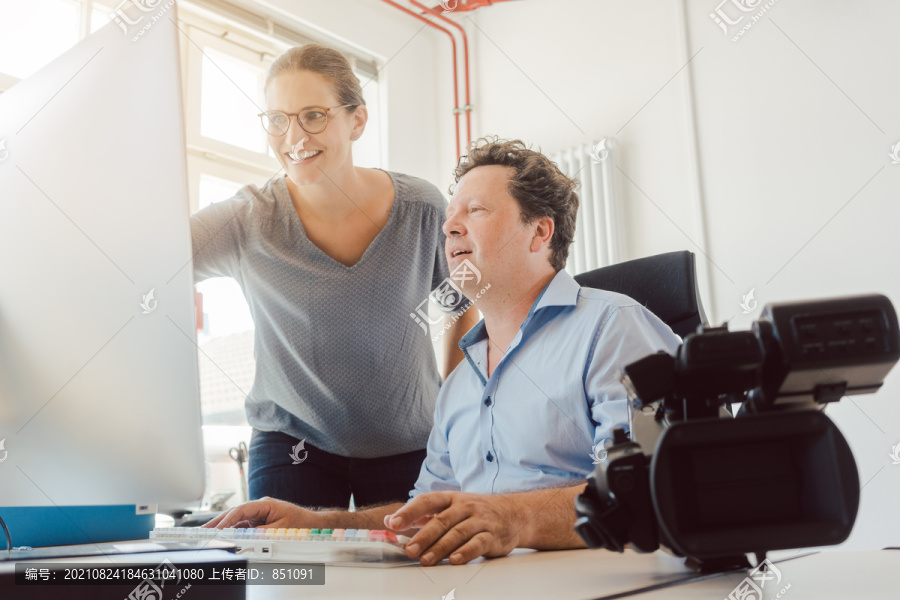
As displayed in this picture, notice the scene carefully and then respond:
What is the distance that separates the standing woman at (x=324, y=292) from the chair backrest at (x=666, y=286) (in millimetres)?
468

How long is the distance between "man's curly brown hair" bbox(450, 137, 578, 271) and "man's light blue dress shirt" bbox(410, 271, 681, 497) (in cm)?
20

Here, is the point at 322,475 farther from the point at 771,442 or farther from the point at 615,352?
the point at 771,442

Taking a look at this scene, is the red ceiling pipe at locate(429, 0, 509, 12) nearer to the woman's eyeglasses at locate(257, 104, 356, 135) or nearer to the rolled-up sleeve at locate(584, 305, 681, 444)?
the woman's eyeglasses at locate(257, 104, 356, 135)

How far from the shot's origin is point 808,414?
46 centimetres

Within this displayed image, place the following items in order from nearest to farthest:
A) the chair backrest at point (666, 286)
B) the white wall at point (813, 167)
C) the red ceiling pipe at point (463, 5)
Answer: the chair backrest at point (666, 286)
the white wall at point (813, 167)
the red ceiling pipe at point (463, 5)

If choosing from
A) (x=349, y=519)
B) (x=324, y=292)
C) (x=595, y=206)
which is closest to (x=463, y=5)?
(x=595, y=206)

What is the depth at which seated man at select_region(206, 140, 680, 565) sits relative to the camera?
2.75 feet

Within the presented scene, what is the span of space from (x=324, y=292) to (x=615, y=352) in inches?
27.6

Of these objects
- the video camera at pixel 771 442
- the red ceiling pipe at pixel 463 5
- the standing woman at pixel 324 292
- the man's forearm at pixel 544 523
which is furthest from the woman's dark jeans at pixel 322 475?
the red ceiling pipe at pixel 463 5

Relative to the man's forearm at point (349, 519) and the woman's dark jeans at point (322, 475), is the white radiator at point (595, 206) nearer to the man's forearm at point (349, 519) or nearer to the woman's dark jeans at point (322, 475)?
the woman's dark jeans at point (322, 475)

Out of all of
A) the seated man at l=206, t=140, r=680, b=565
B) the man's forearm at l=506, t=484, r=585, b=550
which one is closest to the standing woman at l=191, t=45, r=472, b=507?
the seated man at l=206, t=140, r=680, b=565

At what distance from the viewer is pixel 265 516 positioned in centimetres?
101

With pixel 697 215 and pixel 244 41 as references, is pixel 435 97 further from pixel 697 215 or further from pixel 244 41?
pixel 697 215

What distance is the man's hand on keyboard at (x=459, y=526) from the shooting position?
29.4 inches
